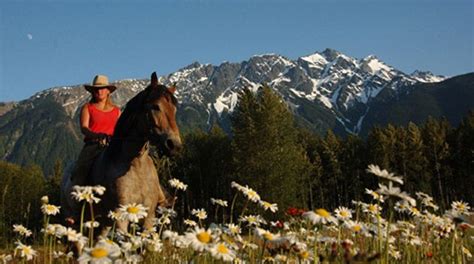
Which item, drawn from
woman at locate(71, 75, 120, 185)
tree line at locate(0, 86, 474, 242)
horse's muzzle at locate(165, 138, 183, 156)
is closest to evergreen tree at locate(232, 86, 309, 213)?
tree line at locate(0, 86, 474, 242)

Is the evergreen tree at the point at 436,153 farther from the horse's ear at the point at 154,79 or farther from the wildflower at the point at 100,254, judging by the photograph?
the wildflower at the point at 100,254

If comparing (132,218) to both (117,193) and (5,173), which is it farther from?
(5,173)

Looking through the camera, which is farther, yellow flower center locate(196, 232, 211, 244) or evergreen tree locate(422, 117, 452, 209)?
evergreen tree locate(422, 117, 452, 209)

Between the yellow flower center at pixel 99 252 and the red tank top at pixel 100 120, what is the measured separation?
740 centimetres

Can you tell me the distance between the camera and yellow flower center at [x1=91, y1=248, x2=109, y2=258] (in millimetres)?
2744

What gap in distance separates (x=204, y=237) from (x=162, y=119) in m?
5.27

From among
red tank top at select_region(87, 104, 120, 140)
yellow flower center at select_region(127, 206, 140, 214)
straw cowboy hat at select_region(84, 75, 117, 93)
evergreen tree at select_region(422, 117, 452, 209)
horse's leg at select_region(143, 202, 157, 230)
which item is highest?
evergreen tree at select_region(422, 117, 452, 209)

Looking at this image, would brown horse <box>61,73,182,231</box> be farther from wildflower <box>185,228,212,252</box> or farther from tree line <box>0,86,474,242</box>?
tree line <box>0,86,474,242</box>

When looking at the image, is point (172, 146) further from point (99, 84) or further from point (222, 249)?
point (222, 249)

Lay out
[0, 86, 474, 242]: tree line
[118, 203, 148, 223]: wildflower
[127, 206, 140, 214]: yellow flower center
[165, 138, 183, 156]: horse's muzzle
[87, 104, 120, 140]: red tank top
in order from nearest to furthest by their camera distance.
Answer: [118, 203, 148, 223]: wildflower
[127, 206, 140, 214]: yellow flower center
[165, 138, 183, 156]: horse's muzzle
[87, 104, 120, 140]: red tank top
[0, 86, 474, 242]: tree line

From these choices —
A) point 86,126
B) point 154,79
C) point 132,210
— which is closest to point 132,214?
Result: point 132,210

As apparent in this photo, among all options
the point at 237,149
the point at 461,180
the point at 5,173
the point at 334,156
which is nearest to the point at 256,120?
the point at 237,149

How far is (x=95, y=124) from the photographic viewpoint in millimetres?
9977

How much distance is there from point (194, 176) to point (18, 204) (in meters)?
28.3
